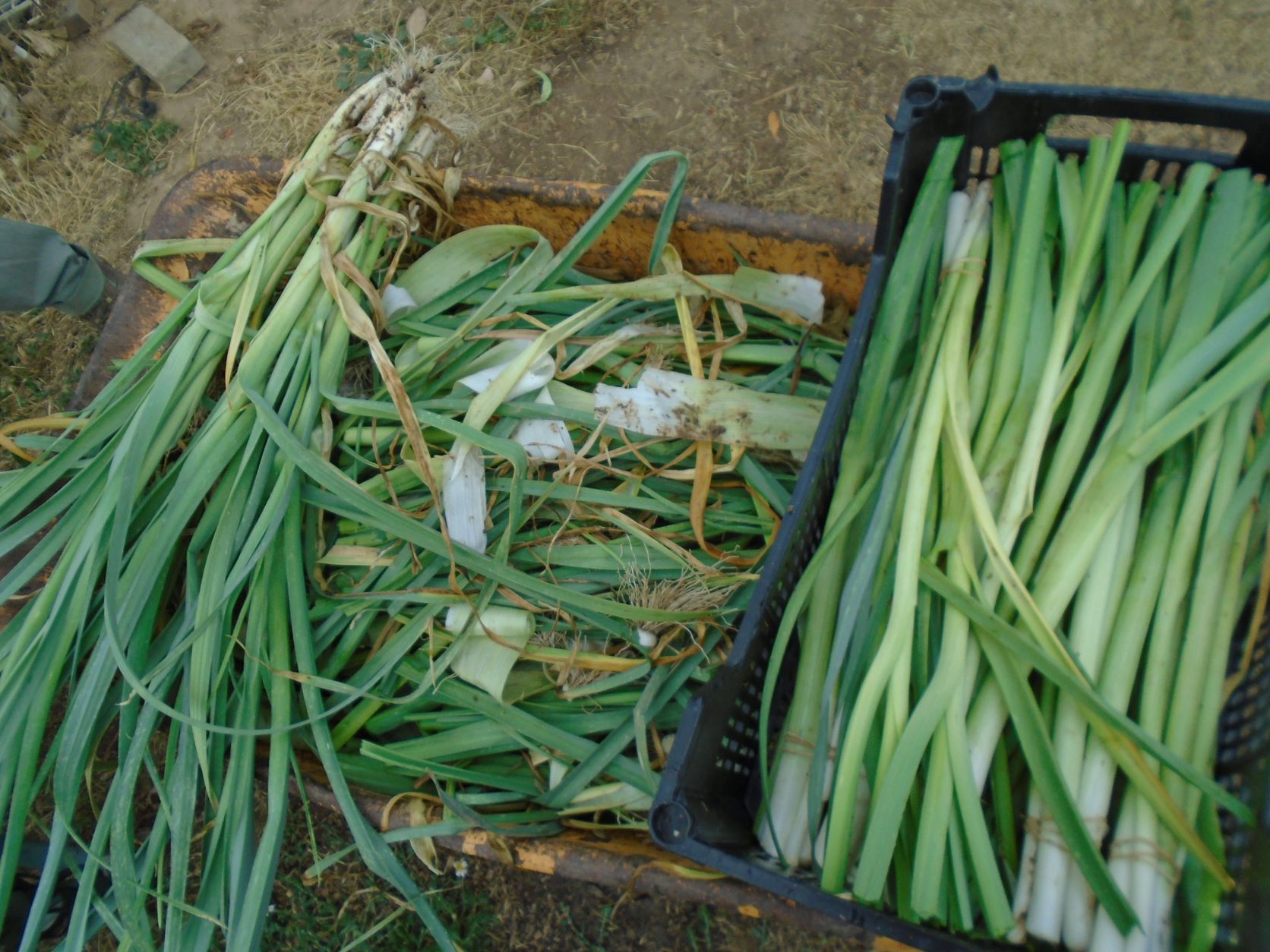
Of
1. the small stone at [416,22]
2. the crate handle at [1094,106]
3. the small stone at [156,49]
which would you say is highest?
the small stone at [416,22]

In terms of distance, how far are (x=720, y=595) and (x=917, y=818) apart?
1.35ft

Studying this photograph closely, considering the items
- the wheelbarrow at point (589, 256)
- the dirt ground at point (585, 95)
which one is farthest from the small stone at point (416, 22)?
the wheelbarrow at point (589, 256)

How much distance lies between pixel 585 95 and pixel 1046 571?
6.52 feet

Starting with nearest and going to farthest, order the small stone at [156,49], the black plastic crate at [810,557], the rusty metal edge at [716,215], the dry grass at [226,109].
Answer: the black plastic crate at [810,557] < the rusty metal edge at [716,215] < the dry grass at [226,109] < the small stone at [156,49]

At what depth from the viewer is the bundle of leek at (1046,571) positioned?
0.85 metres

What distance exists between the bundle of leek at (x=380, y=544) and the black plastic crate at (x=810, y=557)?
0.13m

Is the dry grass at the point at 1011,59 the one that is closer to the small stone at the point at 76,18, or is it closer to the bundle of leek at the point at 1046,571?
the bundle of leek at the point at 1046,571

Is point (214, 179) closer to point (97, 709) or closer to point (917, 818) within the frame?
point (97, 709)

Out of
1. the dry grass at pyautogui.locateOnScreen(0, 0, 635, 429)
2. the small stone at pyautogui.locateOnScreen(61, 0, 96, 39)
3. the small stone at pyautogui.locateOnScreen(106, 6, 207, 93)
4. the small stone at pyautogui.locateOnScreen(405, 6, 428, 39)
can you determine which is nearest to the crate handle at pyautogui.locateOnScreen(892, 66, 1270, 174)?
the dry grass at pyautogui.locateOnScreen(0, 0, 635, 429)

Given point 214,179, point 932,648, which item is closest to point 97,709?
point 214,179

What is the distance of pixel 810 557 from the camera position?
3.84 ft

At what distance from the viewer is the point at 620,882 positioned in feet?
3.84

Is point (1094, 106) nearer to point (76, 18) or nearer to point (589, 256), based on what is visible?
point (589, 256)

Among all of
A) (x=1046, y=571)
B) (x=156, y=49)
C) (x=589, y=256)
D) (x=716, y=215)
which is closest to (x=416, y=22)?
(x=156, y=49)
